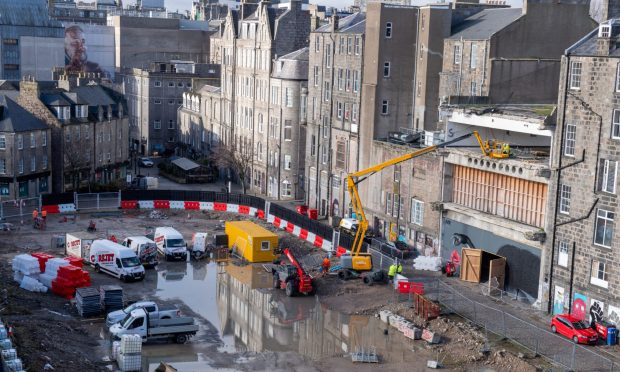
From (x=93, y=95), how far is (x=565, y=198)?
177ft

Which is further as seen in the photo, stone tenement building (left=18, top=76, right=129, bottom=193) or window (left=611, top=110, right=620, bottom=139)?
stone tenement building (left=18, top=76, right=129, bottom=193)

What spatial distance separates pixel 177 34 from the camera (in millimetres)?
125062

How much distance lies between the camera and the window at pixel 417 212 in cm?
5609

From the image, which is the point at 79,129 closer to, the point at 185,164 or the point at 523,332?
the point at 185,164

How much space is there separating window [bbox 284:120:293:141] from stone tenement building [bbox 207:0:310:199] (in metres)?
0.07

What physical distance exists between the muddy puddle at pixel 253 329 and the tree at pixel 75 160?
1012 inches

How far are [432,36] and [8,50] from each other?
264 feet

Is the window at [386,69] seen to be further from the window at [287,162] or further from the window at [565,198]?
the window at [565,198]

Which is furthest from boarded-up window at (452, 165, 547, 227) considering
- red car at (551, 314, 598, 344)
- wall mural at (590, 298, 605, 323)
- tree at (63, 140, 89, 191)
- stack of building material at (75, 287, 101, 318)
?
tree at (63, 140, 89, 191)

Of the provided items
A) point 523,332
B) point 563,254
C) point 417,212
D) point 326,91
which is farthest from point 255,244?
point 523,332

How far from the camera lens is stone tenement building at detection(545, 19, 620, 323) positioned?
131 feet

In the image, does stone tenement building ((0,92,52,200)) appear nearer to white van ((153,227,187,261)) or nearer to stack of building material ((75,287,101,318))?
white van ((153,227,187,261))

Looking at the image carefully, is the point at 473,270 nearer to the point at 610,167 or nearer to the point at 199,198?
the point at 610,167

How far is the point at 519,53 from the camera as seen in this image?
185 ft
